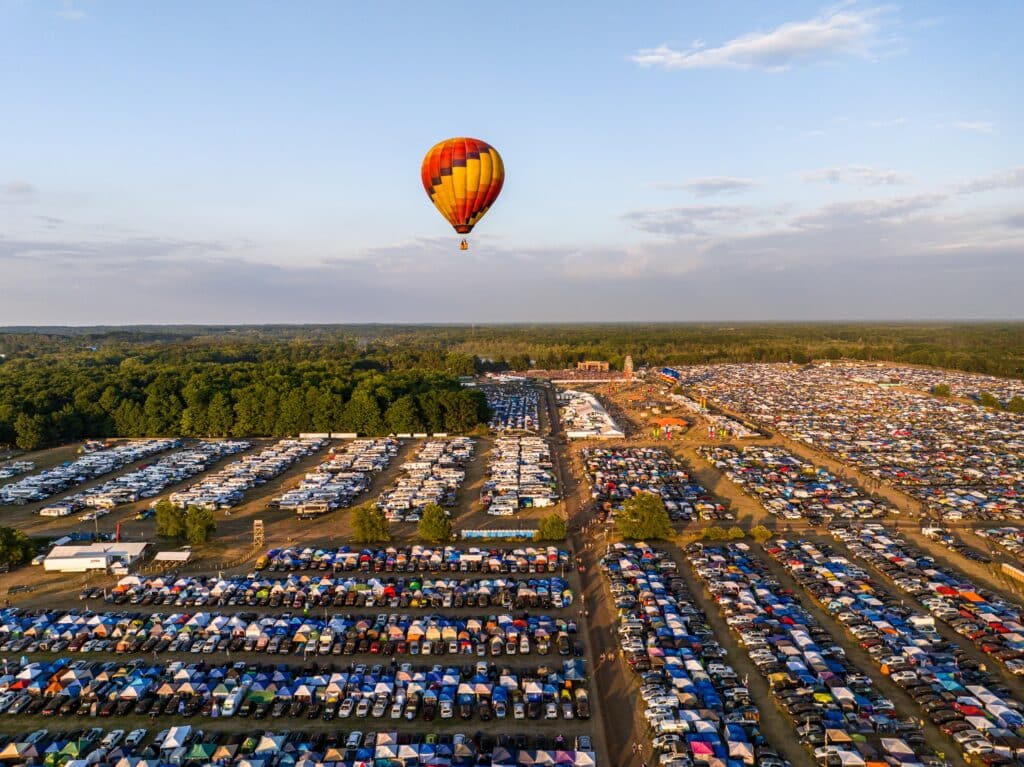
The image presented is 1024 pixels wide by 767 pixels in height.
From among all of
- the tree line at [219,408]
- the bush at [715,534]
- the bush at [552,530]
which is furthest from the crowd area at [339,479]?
the bush at [715,534]

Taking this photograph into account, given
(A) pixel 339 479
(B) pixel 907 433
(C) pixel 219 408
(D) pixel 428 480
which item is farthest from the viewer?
(C) pixel 219 408

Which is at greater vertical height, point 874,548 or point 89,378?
point 89,378

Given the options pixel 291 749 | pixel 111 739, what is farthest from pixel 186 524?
pixel 291 749

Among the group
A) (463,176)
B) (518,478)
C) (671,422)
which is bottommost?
(518,478)

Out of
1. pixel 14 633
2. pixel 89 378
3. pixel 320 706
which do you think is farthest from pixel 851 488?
pixel 89 378

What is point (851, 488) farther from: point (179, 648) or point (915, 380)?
point (915, 380)

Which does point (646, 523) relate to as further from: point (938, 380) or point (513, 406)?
point (938, 380)
